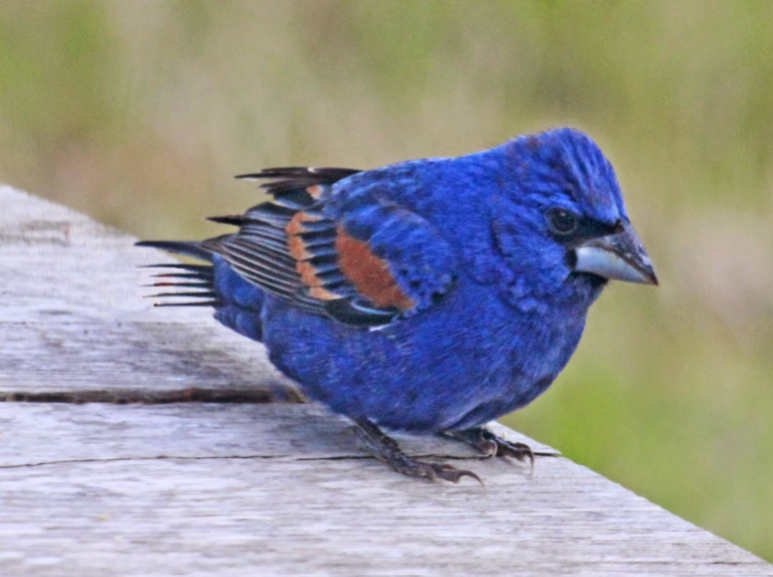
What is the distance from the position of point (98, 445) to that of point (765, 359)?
3.56m

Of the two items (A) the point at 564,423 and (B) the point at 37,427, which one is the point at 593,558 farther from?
(A) the point at 564,423

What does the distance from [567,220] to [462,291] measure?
268 millimetres

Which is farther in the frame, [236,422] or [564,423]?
[564,423]

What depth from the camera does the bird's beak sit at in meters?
2.51

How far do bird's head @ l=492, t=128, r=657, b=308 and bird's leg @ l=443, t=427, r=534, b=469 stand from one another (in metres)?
0.32

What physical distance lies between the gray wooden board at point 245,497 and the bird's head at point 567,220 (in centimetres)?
41

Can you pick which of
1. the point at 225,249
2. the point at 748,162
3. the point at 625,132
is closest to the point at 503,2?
the point at 625,132

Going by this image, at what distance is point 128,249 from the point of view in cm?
419

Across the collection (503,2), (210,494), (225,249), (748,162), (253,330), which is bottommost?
(210,494)

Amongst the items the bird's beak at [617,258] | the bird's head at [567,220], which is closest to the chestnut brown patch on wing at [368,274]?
the bird's head at [567,220]

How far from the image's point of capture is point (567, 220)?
2.59 m

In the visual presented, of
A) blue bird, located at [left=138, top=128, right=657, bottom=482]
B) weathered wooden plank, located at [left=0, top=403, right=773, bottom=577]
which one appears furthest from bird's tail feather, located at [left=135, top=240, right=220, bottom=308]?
weathered wooden plank, located at [left=0, top=403, right=773, bottom=577]

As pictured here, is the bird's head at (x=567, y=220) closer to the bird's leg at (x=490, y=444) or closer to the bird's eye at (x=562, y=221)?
the bird's eye at (x=562, y=221)

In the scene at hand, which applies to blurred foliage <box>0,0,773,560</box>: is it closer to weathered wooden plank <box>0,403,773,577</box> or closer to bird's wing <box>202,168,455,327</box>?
bird's wing <box>202,168,455,327</box>
